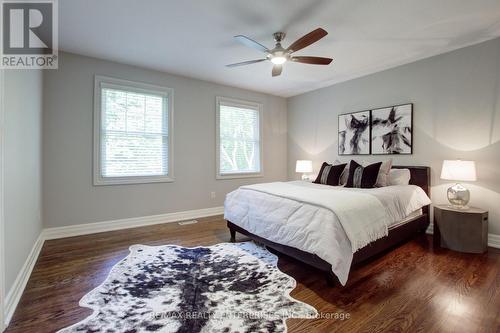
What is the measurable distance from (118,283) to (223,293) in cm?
98

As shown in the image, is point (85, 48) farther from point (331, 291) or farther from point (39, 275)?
point (331, 291)

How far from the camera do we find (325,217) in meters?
2.16

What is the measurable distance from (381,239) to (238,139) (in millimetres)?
3448

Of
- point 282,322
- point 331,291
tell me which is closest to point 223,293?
point 282,322

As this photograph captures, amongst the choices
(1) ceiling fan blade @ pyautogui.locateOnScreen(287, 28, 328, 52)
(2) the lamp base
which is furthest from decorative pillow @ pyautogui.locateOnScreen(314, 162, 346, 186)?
(1) ceiling fan blade @ pyautogui.locateOnScreen(287, 28, 328, 52)

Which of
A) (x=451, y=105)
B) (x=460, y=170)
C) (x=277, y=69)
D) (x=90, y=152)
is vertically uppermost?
(x=277, y=69)

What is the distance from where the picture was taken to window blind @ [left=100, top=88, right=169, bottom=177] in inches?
150

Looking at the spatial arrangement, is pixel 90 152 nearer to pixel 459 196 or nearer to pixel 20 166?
pixel 20 166

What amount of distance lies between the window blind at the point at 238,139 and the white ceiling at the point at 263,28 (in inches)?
51.6

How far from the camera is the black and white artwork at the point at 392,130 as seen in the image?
383 centimetres

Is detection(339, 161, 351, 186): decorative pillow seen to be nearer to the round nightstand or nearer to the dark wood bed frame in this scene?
the dark wood bed frame

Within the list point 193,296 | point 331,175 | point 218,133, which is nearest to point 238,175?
point 218,133

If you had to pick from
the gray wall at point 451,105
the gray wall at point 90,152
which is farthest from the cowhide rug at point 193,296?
the gray wall at point 451,105

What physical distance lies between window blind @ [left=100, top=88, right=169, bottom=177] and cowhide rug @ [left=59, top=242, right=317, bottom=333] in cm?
174
